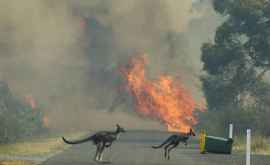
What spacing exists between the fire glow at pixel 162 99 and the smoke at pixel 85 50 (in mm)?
1229

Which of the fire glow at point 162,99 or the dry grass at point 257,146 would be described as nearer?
the dry grass at point 257,146

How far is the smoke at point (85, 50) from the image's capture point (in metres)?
71.6

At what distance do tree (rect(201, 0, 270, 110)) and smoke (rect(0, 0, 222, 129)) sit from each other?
7539 millimetres

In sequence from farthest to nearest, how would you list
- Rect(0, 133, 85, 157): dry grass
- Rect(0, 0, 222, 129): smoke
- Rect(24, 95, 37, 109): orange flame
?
Rect(24, 95, 37, 109): orange flame
Rect(0, 0, 222, 129): smoke
Rect(0, 133, 85, 157): dry grass

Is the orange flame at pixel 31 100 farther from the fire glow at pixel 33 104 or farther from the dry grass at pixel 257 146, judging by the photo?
the dry grass at pixel 257 146

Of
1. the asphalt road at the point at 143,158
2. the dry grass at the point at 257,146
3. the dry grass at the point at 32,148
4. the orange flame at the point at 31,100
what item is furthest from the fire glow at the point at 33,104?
the asphalt road at the point at 143,158

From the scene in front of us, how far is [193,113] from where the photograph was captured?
6638 centimetres

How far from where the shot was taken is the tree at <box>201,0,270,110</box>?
199 feet

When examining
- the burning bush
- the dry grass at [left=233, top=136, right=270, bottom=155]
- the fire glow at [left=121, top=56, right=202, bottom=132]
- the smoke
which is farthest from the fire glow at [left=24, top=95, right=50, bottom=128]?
the dry grass at [left=233, top=136, right=270, bottom=155]

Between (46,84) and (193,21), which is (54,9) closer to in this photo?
(46,84)

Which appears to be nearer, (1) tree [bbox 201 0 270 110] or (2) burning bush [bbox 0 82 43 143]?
(1) tree [bbox 201 0 270 110]

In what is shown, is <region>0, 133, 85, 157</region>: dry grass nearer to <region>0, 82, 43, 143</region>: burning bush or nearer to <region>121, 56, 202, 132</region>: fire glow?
<region>0, 82, 43, 143</region>: burning bush

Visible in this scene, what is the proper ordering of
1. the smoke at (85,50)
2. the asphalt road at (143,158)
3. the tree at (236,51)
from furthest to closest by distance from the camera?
the smoke at (85,50) < the tree at (236,51) < the asphalt road at (143,158)

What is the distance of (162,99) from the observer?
6538 cm
